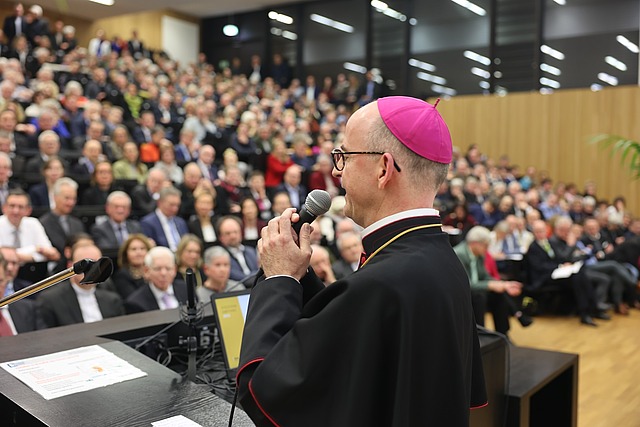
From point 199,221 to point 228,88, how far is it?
7.46 metres

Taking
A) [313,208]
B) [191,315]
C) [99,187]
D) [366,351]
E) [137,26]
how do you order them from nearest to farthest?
1. [366,351]
2. [313,208]
3. [191,315]
4. [99,187]
5. [137,26]

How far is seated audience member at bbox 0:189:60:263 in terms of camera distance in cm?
450

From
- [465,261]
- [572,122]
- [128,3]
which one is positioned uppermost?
[128,3]

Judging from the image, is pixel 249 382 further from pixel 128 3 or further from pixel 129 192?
pixel 128 3

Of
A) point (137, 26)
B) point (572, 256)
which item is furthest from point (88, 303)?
point (137, 26)

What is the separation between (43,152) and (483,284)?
443 centimetres

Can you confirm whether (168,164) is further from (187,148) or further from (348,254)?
(348,254)

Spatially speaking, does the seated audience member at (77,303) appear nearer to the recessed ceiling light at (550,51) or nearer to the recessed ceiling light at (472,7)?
the recessed ceiling light at (550,51)

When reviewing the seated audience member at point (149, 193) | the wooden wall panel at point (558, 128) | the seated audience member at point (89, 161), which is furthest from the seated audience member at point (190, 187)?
the wooden wall panel at point (558, 128)

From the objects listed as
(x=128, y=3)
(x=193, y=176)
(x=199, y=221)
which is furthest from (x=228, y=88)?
(x=199, y=221)

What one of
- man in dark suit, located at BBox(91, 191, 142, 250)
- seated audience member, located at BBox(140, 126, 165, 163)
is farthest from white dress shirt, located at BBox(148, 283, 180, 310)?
seated audience member, located at BBox(140, 126, 165, 163)

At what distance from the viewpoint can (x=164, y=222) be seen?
18.8 feet

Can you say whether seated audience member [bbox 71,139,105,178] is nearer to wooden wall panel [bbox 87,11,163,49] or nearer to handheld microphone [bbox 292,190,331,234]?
handheld microphone [bbox 292,190,331,234]

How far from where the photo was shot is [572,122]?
12.6m
